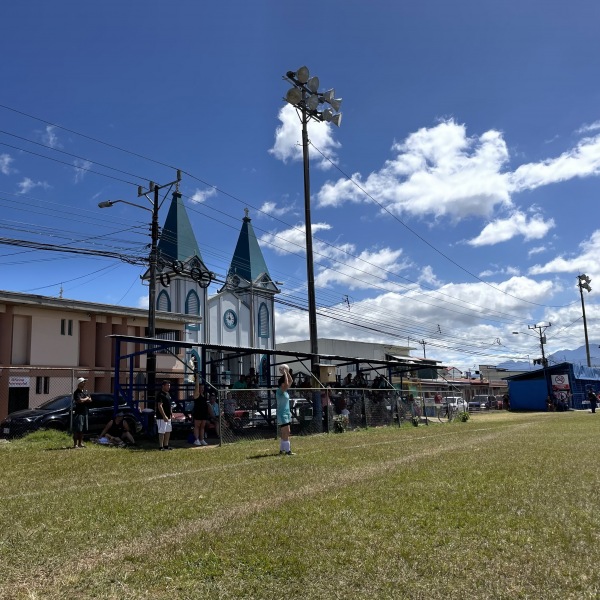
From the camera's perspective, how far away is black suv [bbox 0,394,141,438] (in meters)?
15.5

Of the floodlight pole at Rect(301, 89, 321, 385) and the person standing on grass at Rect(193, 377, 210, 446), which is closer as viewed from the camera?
the person standing on grass at Rect(193, 377, 210, 446)

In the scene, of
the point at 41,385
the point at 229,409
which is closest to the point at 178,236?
the point at 41,385

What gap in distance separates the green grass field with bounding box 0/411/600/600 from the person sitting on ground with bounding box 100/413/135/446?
358cm

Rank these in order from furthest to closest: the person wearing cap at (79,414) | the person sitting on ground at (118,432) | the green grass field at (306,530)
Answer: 1. the person sitting on ground at (118,432)
2. the person wearing cap at (79,414)
3. the green grass field at (306,530)

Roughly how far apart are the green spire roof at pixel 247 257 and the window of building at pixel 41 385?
60.6ft

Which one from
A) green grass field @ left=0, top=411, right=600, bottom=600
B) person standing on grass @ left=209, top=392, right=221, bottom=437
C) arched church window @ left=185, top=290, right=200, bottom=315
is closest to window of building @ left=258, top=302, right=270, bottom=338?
arched church window @ left=185, top=290, right=200, bottom=315

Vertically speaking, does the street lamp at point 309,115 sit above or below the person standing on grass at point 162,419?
above

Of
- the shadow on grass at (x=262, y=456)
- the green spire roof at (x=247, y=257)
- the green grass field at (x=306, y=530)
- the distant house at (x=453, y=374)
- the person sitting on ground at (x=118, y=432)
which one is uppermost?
the green spire roof at (x=247, y=257)

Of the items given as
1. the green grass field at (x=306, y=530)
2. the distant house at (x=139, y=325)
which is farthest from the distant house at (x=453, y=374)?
the green grass field at (x=306, y=530)

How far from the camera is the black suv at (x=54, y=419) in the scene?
1547 centimetres

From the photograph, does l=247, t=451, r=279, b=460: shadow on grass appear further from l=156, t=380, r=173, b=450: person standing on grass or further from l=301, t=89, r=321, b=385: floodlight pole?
l=301, t=89, r=321, b=385: floodlight pole

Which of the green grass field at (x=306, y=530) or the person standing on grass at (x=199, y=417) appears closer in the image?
the green grass field at (x=306, y=530)

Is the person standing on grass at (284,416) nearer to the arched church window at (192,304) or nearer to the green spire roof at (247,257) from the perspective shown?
the arched church window at (192,304)

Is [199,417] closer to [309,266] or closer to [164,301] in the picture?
[309,266]
